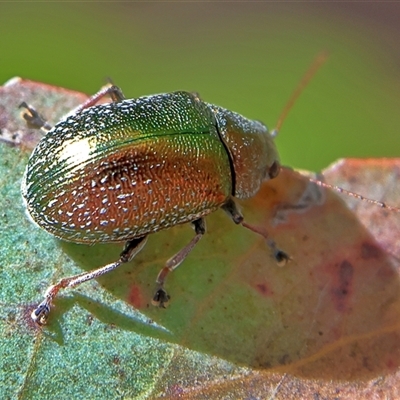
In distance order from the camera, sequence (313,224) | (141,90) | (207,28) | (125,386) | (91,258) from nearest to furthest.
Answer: (125,386) < (91,258) < (313,224) < (141,90) < (207,28)

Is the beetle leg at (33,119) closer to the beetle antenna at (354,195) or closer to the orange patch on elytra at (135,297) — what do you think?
the orange patch on elytra at (135,297)

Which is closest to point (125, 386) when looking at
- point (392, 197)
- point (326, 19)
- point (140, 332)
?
point (140, 332)

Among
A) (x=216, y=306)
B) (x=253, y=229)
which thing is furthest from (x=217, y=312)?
(x=253, y=229)

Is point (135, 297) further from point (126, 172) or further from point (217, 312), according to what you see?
point (126, 172)

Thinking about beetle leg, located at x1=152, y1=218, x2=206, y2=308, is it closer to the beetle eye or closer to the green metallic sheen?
the green metallic sheen

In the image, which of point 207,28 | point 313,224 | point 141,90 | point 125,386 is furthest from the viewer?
point 207,28

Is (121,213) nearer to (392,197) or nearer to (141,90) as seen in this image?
(392,197)

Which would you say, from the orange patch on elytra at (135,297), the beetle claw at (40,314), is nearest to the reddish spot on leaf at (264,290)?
the orange patch on elytra at (135,297)
